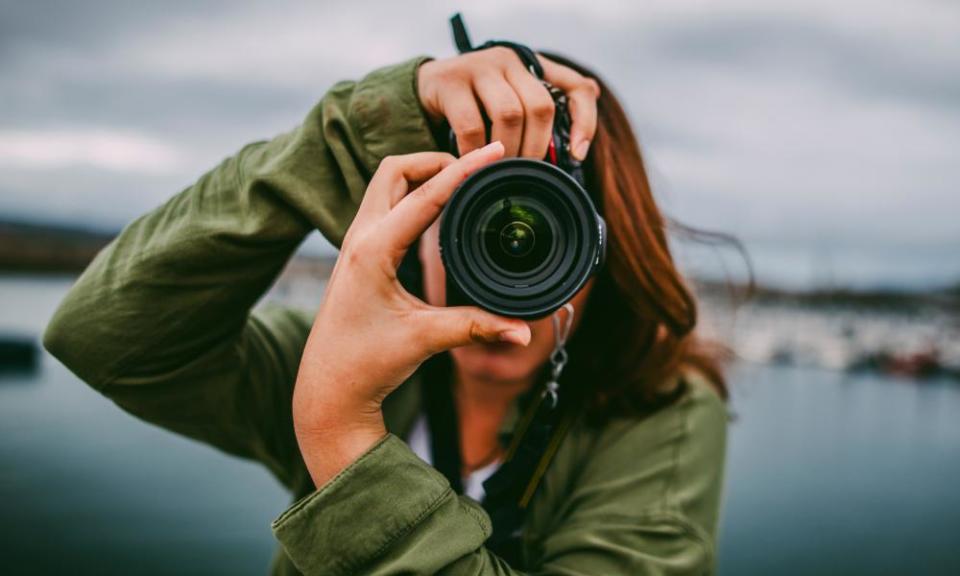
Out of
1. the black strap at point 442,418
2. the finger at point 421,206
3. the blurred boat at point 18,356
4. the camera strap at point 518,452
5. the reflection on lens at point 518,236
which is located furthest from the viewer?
the blurred boat at point 18,356

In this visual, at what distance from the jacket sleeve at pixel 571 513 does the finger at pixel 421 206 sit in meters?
0.25

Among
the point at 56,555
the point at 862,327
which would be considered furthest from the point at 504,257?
the point at 862,327

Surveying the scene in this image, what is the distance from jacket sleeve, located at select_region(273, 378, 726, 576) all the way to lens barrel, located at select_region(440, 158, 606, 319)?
0.77ft

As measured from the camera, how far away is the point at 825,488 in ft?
37.0

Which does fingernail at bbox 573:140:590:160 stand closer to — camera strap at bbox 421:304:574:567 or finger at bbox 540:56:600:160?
finger at bbox 540:56:600:160

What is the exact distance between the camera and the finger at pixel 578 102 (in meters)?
0.99

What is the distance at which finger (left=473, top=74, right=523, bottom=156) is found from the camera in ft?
3.01

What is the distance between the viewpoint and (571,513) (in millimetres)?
1133

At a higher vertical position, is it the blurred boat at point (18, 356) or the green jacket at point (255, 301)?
the green jacket at point (255, 301)

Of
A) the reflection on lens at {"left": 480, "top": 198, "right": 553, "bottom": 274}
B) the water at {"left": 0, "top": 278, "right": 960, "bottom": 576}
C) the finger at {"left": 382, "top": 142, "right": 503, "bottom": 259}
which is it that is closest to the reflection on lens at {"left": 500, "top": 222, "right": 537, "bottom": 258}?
the reflection on lens at {"left": 480, "top": 198, "right": 553, "bottom": 274}

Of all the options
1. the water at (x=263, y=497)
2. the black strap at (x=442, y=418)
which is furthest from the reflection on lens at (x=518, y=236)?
the water at (x=263, y=497)

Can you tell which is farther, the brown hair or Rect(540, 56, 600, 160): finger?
the brown hair

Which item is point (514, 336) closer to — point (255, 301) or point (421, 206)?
point (421, 206)

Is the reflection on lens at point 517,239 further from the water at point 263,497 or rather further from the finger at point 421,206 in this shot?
the water at point 263,497
